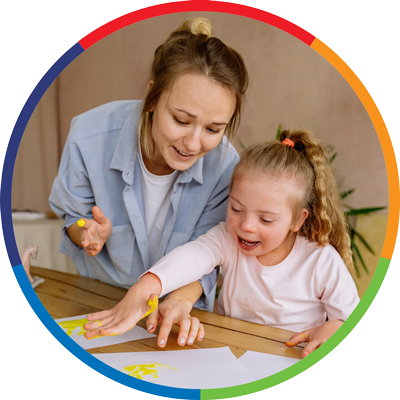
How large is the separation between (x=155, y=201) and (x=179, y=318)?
430 millimetres

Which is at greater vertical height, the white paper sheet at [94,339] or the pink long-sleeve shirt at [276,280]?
the pink long-sleeve shirt at [276,280]

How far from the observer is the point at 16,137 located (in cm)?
91

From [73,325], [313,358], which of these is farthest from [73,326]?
[313,358]

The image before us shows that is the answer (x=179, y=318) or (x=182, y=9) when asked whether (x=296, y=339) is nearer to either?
(x=179, y=318)

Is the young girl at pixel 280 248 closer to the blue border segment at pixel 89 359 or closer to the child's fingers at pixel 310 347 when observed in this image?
the child's fingers at pixel 310 347

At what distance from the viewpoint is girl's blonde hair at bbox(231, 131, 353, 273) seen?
1029 mm

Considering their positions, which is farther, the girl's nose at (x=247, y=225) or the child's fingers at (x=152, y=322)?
the girl's nose at (x=247, y=225)

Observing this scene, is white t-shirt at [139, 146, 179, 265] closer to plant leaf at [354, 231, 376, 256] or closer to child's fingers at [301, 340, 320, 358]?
child's fingers at [301, 340, 320, 358]

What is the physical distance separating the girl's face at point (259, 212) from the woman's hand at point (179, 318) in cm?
19

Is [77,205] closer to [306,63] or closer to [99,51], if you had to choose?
[99,51]

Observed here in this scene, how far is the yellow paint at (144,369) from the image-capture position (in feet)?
2.50

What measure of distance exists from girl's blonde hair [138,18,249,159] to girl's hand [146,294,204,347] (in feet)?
1.77

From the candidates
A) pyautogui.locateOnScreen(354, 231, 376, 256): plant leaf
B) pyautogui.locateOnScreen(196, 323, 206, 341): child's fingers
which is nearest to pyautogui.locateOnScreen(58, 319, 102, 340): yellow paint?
pyautogui.locateOnScreen(196, 323, 206, 341): child's fingers

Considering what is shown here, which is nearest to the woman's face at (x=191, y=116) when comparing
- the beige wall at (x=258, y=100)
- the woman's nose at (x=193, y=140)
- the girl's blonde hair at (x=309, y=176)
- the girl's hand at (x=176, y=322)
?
the woman's nose at (x=193, y=140)
